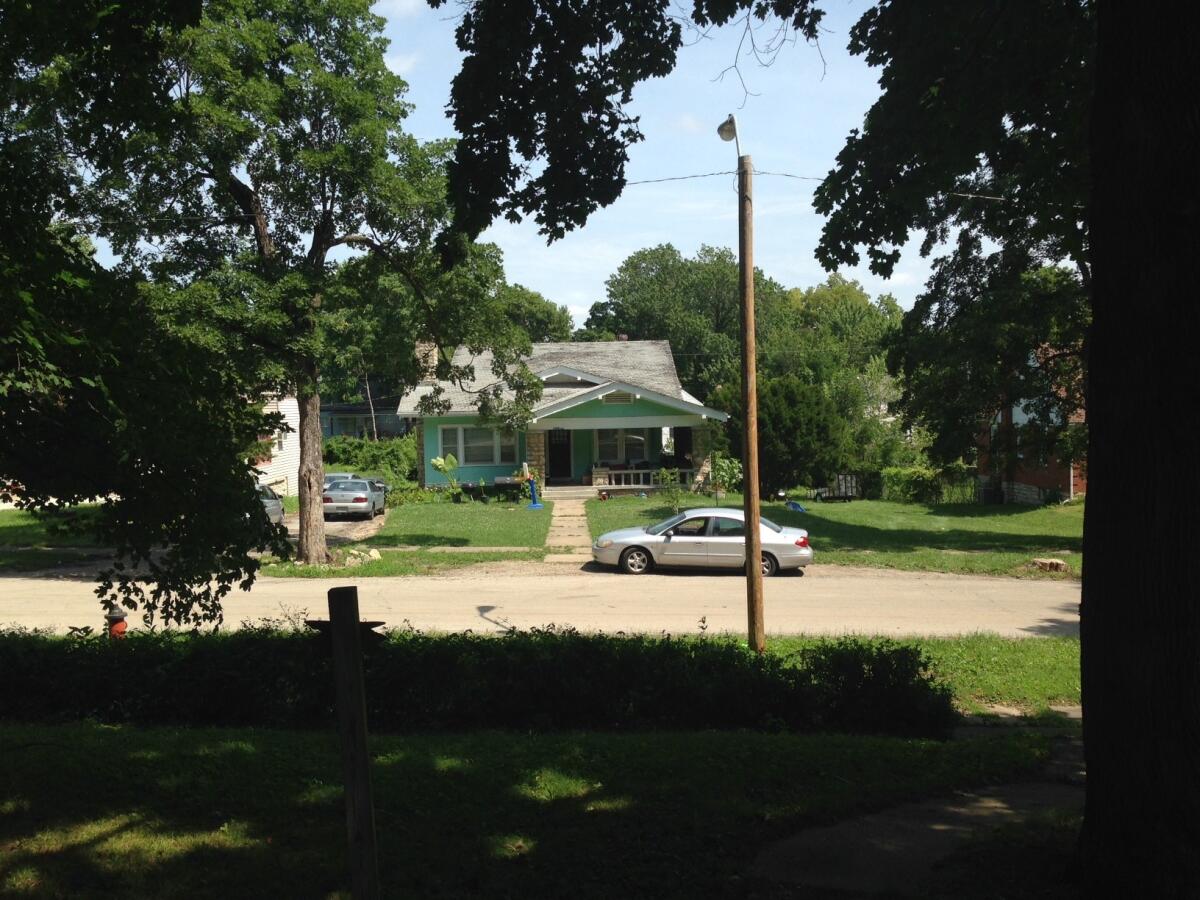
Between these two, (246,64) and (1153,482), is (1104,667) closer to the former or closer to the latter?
(1153,482)

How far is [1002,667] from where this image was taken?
11.8 m

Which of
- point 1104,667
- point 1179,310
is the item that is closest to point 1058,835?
point 1104,667

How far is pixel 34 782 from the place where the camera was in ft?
21.0

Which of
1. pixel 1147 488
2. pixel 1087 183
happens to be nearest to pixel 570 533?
pixel 1087 183

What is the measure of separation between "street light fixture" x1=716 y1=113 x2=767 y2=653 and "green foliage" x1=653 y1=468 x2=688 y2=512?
56.0 feet

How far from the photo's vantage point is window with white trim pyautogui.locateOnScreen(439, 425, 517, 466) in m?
39.4

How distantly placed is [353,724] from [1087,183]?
750cm

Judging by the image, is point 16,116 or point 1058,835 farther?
point 16,116

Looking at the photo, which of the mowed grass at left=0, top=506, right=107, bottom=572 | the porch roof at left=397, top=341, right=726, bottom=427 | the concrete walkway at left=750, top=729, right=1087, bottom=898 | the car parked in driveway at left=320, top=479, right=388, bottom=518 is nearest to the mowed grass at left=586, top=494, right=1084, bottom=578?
the porch roof at left=397, top=341, right=726, bottom=427

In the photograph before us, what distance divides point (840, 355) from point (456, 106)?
60.0 metres

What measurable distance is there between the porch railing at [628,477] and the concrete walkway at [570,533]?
2.33 m

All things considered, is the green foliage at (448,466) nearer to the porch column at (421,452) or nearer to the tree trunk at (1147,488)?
the porch column at (421,452)

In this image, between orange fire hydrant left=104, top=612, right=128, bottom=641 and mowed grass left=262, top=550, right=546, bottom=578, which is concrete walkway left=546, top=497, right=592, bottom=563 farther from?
orange fire hydrant left=104, top=612, right=128, bottom=641

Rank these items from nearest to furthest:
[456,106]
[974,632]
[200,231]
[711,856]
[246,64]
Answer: [711,856] < [456,106] < [974,632] < [246,64] < [200,231]
